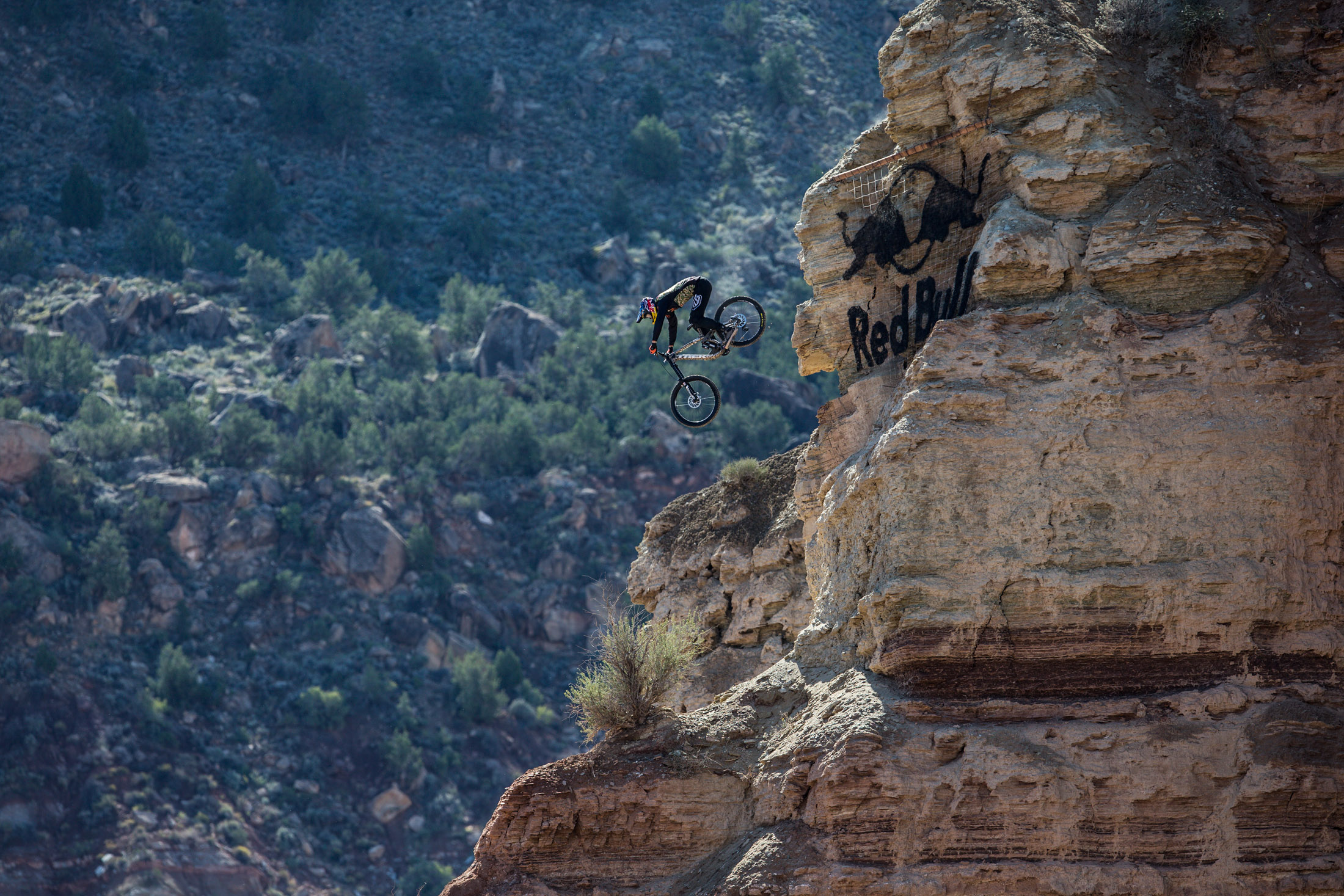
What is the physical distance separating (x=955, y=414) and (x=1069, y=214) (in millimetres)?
2427

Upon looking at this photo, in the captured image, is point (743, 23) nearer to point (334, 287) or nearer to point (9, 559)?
point (334, 287)

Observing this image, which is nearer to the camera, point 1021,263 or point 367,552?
point 1021,263

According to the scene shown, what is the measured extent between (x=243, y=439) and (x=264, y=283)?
12.9m

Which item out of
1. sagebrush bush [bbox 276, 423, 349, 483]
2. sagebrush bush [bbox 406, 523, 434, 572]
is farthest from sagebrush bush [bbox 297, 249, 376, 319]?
sagebrush bush [bbox 406, 523, 434, 572]

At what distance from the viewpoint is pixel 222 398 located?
186 feet

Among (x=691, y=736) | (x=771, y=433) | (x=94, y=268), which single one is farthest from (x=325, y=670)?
(x=691, y=736)

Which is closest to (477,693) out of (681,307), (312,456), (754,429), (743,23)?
(312,456)

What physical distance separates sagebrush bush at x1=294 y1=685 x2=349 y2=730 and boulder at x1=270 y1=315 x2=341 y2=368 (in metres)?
20.0

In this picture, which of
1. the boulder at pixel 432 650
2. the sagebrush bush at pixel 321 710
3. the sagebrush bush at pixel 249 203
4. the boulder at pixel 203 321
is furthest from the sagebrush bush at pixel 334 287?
the sagebrush bush at pixel 321 710

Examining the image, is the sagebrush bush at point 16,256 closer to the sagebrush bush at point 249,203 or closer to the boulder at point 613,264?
the sagebrush bush at point 249,203

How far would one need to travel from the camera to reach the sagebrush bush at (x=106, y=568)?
46812 mm

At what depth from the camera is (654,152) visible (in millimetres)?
76375

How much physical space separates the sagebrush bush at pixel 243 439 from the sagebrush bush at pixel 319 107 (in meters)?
27.3

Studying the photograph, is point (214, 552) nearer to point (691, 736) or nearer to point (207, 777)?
point (207, 777)
